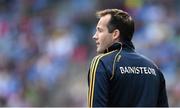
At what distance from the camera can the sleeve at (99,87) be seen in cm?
498

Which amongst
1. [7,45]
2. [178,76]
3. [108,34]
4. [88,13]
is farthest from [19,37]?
[108,34]

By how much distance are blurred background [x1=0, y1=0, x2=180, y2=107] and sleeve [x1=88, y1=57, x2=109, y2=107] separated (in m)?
6.59

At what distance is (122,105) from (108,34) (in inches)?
21.4

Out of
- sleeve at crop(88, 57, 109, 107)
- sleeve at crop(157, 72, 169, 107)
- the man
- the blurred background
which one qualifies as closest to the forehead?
the man

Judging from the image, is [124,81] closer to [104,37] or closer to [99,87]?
[99,87]

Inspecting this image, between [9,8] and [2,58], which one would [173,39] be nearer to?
[2,58]

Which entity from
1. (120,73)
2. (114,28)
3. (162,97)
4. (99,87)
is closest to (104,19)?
(114,28)

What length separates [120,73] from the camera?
5.08m

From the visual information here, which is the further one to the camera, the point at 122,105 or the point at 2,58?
the point at 2,58

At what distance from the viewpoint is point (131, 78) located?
5.15 m

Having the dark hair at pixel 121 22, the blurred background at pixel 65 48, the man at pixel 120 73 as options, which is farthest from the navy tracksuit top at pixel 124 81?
the blurred background at pixel 65 48

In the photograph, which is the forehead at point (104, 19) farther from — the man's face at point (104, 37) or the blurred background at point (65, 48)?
the blurred background at point (65, 48)

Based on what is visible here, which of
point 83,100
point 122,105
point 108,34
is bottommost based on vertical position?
point 83,100

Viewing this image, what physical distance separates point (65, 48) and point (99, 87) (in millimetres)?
9020
